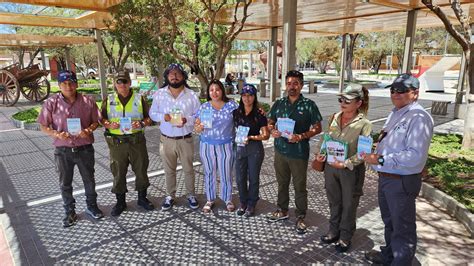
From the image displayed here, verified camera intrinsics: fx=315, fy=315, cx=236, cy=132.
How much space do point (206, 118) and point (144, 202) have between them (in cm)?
158

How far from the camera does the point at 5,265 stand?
3178 mm

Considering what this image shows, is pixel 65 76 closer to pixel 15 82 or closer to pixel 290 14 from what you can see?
pixel 290 14

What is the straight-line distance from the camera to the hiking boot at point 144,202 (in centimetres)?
434

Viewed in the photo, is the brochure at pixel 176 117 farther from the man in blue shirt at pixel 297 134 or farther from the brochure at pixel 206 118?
the man in blue shirt at pixel 297 134

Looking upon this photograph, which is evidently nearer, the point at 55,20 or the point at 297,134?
the point at 297,134

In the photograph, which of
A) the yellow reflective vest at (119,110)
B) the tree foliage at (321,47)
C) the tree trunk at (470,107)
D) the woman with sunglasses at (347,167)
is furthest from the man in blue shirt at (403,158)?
the tree foliage at (321,47)

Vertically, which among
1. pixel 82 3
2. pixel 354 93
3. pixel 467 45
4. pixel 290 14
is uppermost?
pixel 82 3

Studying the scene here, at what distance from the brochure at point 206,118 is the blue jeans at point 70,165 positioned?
145 cm

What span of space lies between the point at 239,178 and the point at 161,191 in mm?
1586

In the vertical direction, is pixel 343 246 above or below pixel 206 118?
below

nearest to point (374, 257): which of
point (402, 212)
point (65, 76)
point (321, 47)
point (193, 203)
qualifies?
point (402, 212)

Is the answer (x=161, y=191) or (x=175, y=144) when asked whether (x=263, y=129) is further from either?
(x=161, y=191)

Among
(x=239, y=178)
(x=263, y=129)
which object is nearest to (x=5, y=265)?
(x=239, y=178)

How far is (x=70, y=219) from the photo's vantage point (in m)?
3.96
